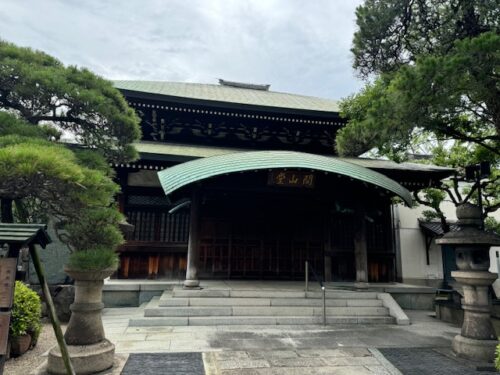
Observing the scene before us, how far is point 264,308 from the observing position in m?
7.83

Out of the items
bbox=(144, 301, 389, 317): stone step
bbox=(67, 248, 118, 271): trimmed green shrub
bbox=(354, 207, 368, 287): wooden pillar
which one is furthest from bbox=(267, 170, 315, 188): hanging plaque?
bbox=(67, 248, 118, 271): trimmed green shrub

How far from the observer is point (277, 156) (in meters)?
8.23

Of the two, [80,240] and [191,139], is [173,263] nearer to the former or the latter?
[191,139]

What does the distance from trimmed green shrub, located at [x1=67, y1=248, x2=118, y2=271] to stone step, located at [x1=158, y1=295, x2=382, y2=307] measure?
3361 mm

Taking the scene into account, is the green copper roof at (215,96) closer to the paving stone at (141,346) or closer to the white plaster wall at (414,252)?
the white plaster wall at (414,252)

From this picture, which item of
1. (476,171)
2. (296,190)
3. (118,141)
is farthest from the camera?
(296,190)

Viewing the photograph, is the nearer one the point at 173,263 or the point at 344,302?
the point at 344,302

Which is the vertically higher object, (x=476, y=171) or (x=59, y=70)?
(x=59, y=70)

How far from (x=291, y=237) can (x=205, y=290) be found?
406cm

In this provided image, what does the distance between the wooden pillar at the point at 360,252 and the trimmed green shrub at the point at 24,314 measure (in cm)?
750

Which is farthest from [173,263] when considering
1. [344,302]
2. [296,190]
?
[344,302]

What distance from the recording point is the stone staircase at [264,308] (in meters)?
7.31

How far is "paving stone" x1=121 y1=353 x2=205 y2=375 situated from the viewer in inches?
176

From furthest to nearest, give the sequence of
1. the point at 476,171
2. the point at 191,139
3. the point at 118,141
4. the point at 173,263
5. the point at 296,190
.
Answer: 1. the point at 191,139
2. the point at 173,263
3. the point at 296,190
4. the point at 476,171
5. the point at 118,141
